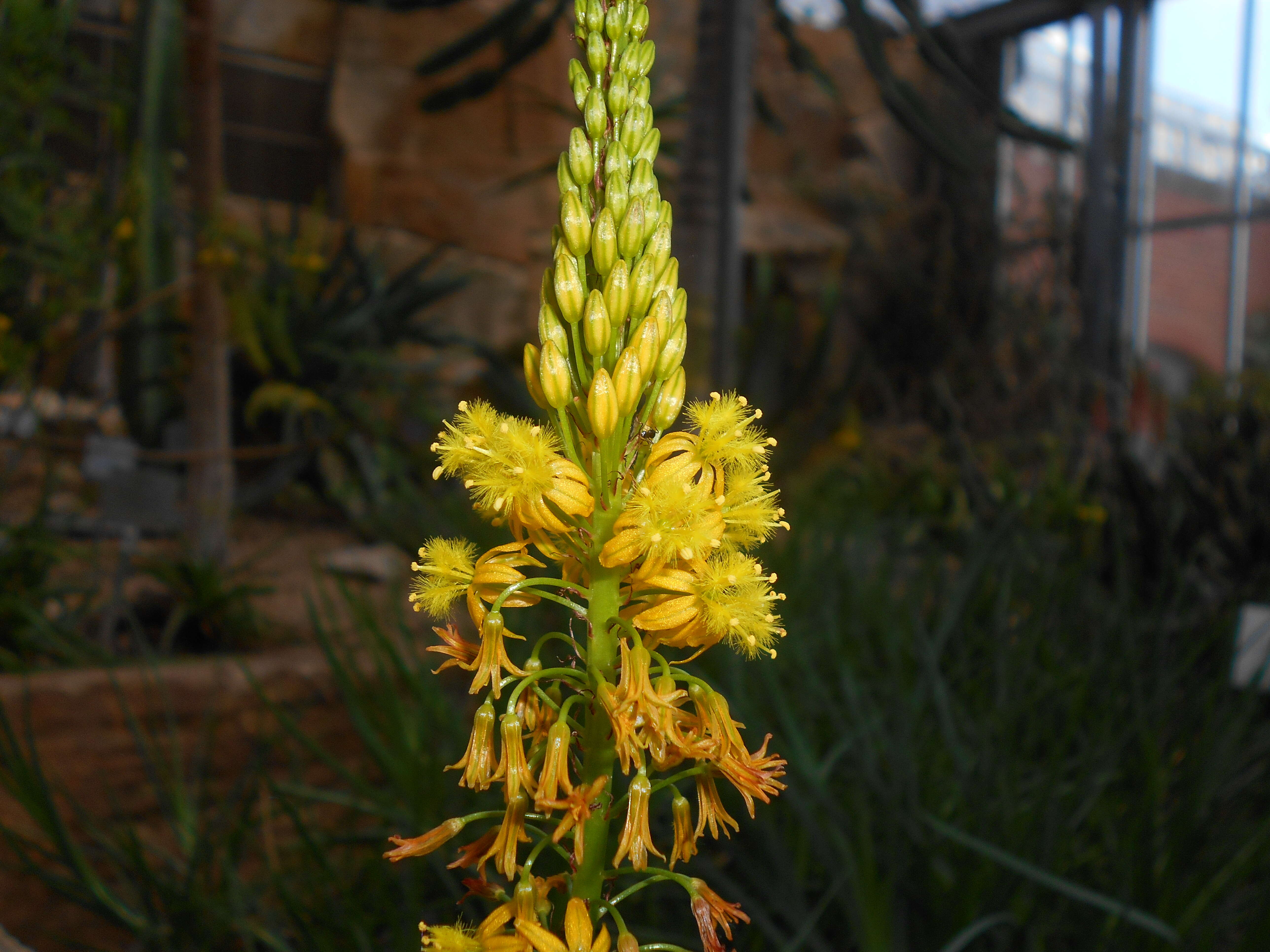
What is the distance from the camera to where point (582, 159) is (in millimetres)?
382

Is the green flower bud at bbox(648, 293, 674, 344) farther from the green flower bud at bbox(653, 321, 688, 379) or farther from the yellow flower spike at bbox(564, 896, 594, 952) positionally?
the yellow flower spike at bbox(564, 896, 594, 952)

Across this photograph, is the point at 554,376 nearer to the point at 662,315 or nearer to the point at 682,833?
the point at 662,315

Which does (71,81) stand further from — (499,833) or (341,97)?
(499,833)

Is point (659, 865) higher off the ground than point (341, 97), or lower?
lower

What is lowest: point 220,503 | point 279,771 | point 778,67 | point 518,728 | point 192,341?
point 279,771

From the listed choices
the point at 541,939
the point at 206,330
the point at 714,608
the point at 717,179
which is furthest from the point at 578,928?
the point at 717,179

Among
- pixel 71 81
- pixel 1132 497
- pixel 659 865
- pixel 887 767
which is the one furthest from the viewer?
pixel 71 81

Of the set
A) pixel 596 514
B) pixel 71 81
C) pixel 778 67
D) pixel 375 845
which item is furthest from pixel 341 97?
pixel 596 514

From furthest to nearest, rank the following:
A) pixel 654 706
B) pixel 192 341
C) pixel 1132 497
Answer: pixel 1132 497, pixel 192 341, pixel 654 706

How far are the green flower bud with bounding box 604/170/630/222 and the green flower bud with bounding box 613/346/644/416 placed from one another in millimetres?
58

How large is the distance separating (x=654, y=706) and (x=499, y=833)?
0.32ft

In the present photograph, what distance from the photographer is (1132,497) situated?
245 cm

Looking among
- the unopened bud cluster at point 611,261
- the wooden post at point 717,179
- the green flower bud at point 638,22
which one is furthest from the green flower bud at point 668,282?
the wooden post at point 717,179

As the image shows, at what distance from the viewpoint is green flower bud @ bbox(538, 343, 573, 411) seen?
37cm
